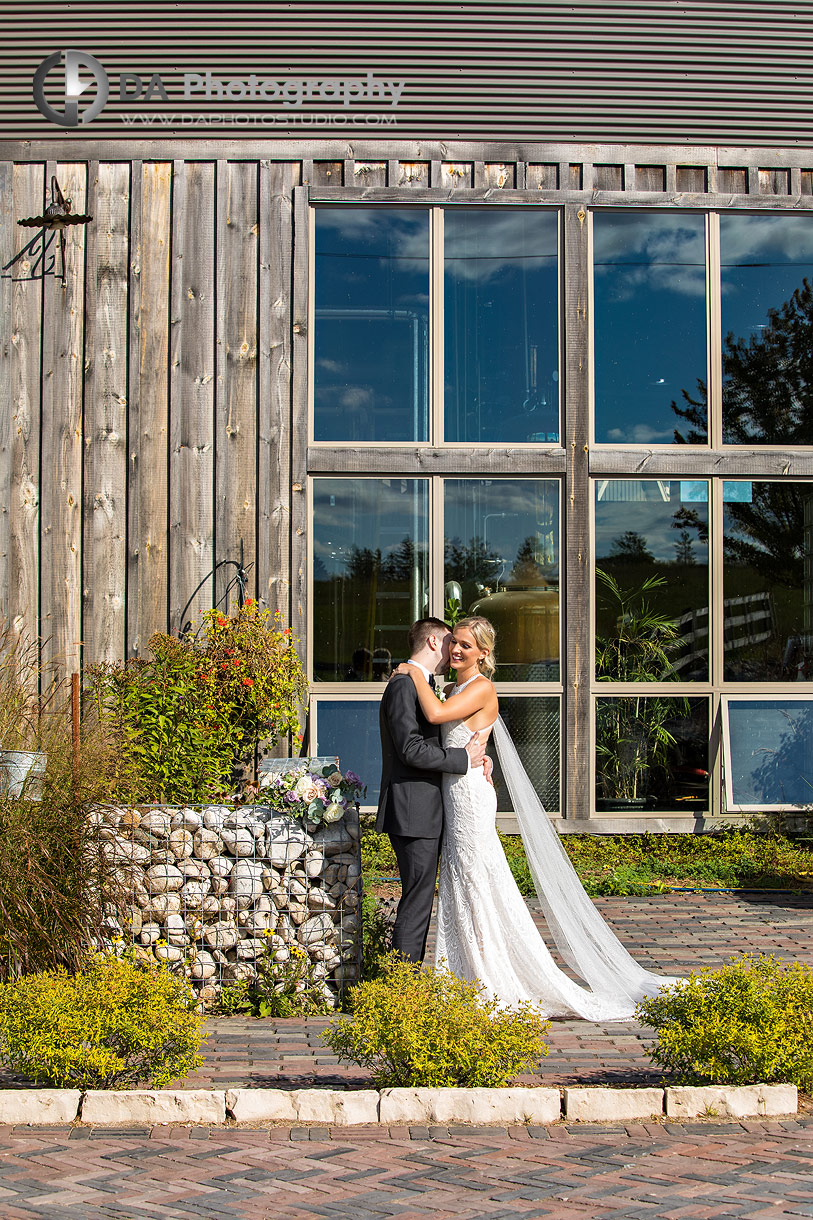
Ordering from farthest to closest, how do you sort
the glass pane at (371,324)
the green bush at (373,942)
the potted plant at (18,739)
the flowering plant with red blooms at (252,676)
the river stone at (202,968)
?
the glass pane at (371,324), the flowering plant with red blooms at (252,676), the green bush at (373,942), the river stone at (202,968), the potted plant at (18,739)

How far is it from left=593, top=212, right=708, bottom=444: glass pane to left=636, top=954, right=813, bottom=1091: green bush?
5.97m

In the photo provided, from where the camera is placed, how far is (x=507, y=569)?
9.50 m

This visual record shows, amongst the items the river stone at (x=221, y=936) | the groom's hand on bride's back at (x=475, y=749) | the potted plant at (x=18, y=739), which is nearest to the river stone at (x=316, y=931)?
the river stone at (x=221, y=936)

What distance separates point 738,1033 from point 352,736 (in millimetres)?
5536

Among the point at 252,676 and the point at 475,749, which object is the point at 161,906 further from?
the point at 252,676

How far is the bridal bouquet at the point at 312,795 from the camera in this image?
5867mm

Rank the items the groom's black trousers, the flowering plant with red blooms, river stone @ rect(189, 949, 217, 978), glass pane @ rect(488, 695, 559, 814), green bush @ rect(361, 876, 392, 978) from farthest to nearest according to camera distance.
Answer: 1. glass pane @ rect(488, 695, 559, 814)
2. the flowering plant with red blooms
3. green bush @ rect(361, 876, 392, 978)
4. river stone @ rect(189, 949, 217, 978)
5. the groom's black trousers

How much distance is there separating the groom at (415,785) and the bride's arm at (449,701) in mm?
40

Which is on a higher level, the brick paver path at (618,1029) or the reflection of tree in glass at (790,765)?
the reflection of tree in glass at (790,765)

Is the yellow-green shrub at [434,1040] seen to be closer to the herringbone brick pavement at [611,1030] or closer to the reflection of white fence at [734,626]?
the herringbone brick pavement at [611,1030]

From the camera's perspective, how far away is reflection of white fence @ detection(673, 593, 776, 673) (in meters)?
9.54

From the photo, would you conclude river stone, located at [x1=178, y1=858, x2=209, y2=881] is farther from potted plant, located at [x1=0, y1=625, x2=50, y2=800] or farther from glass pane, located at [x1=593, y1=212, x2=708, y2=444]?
glass pane, located at [x1=593, y1=212, x2=708, y2=444]

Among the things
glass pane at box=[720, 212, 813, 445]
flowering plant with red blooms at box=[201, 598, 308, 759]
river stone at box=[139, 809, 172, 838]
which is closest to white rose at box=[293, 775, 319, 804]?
river stone at box=[139, 809, 172, 838]

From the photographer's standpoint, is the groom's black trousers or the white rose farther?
the white rose
